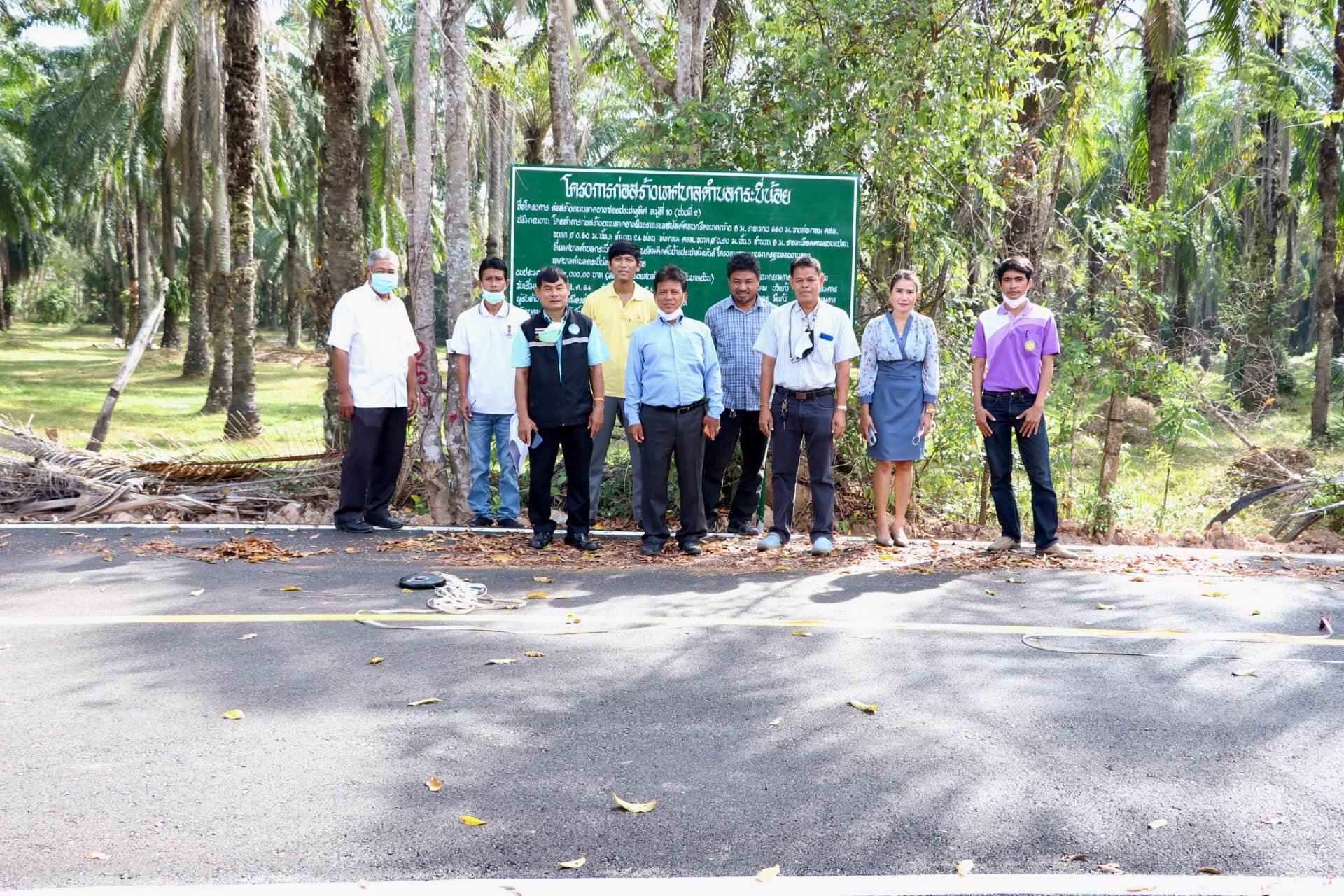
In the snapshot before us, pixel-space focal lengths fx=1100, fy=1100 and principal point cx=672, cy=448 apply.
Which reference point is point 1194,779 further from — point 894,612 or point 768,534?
point 768,534

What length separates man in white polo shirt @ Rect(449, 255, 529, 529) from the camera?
8359 millimetres

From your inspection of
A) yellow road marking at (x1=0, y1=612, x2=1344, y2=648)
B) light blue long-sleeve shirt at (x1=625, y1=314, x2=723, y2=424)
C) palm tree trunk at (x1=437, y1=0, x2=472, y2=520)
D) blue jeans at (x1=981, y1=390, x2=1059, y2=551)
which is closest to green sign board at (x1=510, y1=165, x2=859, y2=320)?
palm tree trunk at (x1=437, y1=0, x2=472, y2=520)

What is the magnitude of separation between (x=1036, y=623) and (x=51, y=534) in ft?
22.5

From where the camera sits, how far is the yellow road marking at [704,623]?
5.67 metres

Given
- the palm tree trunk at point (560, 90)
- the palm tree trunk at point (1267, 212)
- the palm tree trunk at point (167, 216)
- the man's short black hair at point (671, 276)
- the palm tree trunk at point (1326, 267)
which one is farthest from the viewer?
the palm tree trunk at point (167, 216)

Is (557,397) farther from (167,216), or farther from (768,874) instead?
(167,216)

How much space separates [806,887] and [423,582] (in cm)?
382

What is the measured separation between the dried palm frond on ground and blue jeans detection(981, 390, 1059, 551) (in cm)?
551

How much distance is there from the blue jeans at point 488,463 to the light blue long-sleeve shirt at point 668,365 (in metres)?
1.28

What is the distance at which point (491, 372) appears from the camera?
8.36 metres

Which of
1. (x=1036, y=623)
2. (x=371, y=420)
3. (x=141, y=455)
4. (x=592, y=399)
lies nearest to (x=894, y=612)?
(x=1036, y=623)

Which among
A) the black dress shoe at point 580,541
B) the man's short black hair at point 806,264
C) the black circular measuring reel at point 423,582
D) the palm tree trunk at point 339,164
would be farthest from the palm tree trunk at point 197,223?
the black circular measuring reel at point 423,582

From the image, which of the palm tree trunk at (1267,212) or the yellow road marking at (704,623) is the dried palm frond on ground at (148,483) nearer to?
the yellow road marking at (704,623)

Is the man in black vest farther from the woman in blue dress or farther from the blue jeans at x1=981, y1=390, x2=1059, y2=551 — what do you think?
the blue jeans at x1=981, y1=390, x2=1059, y2=551
